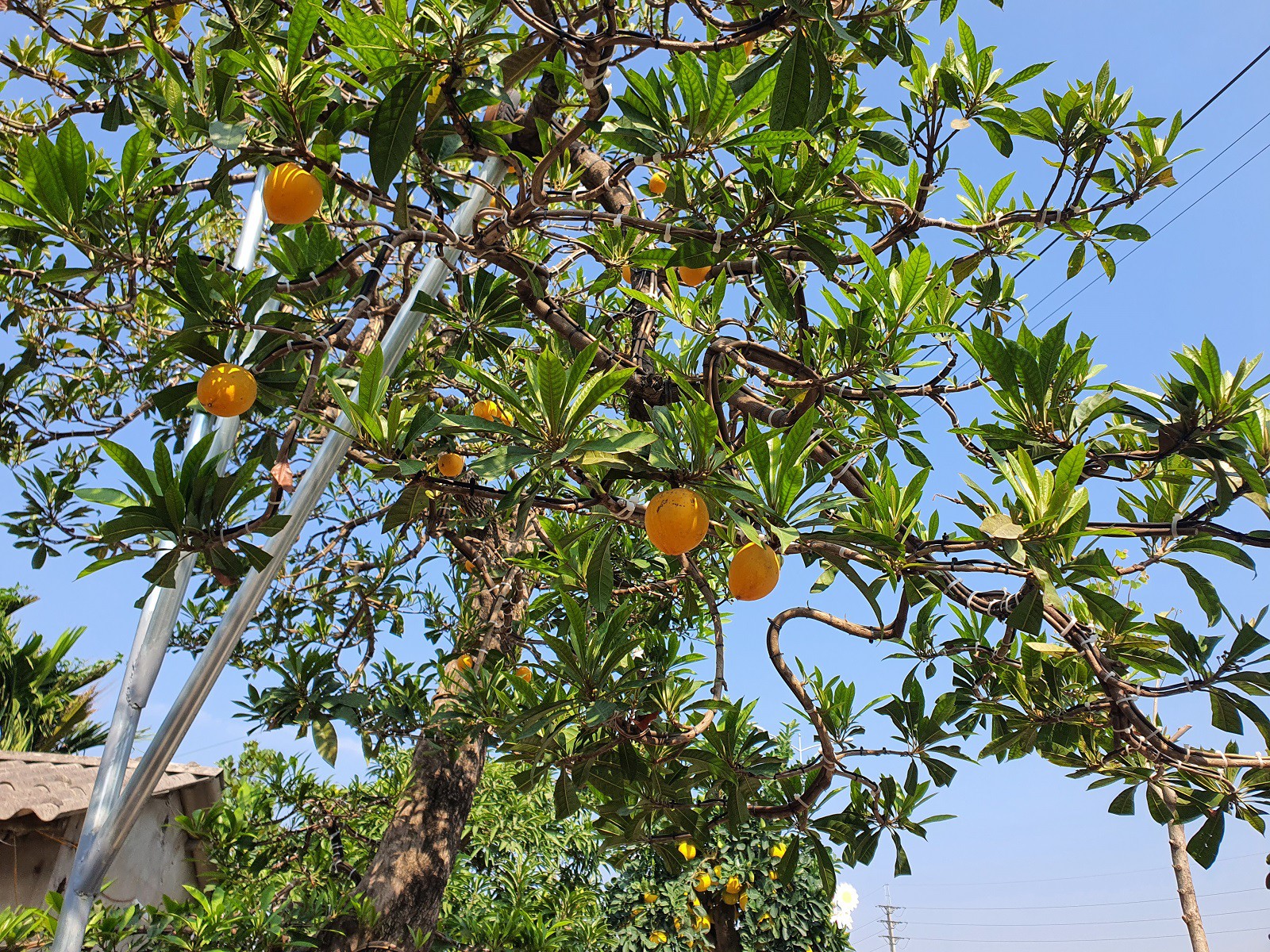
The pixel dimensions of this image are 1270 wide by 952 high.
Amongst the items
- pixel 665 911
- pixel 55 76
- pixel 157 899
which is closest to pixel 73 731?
pixel 157 899

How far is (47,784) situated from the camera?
347cm

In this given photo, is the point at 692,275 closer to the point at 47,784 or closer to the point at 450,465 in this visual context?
the point at 450,465

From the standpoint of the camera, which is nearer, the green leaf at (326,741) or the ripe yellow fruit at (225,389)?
the ripe yellow fruit at (225,389)

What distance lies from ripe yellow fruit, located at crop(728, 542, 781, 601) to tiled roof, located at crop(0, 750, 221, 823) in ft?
8.91

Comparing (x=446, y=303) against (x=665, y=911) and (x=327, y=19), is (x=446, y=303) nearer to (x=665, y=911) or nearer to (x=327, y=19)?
(x=327, y=19)

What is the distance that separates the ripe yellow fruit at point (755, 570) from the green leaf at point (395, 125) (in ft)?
2.62

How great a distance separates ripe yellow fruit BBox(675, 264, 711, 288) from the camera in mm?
1817

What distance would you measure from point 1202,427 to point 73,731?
758 cm

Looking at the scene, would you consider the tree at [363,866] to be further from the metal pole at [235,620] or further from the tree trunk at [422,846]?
the metal pole at [235,620]

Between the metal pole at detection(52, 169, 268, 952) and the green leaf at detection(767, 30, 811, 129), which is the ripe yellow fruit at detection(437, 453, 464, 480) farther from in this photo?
the green leaf at detection(767, 30, 811, 129)

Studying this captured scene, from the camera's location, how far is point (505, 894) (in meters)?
4.32

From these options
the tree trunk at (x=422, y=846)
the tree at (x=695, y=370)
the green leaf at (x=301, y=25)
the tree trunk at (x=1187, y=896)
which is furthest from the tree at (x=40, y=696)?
the tree trunk at (x=1187, y=896)

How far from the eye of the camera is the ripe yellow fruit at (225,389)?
1.40 meters

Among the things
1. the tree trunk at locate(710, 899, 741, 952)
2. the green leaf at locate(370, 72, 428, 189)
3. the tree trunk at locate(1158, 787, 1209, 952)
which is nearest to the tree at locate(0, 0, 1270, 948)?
the green leaf at locate(370, 72, 428, 189)
